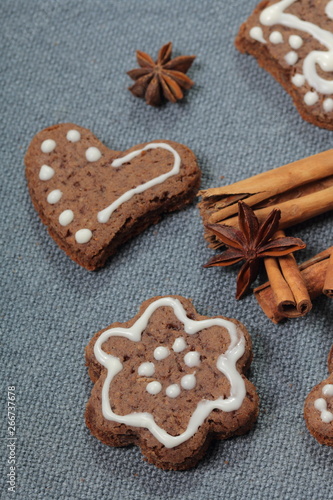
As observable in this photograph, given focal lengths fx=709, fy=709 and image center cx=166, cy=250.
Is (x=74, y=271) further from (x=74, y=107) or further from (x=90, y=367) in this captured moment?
(x=74, y=107)

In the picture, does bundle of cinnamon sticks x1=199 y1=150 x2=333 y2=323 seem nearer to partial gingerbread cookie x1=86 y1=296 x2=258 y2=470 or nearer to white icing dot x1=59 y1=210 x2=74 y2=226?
partial gingerbread cookie x1=86 y1=296 x2=258 y2=470

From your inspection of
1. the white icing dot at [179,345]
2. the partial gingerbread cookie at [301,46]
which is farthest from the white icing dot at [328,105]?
the white icing dot at [179,345]

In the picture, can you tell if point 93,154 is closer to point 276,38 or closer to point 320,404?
point 276,38

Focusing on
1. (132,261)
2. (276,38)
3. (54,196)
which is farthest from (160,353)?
(276,38)

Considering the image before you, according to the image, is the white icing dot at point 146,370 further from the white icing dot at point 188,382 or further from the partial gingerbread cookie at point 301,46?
the partial gingerbread cookie at point 301,46

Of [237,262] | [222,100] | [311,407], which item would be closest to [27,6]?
[222,100]
